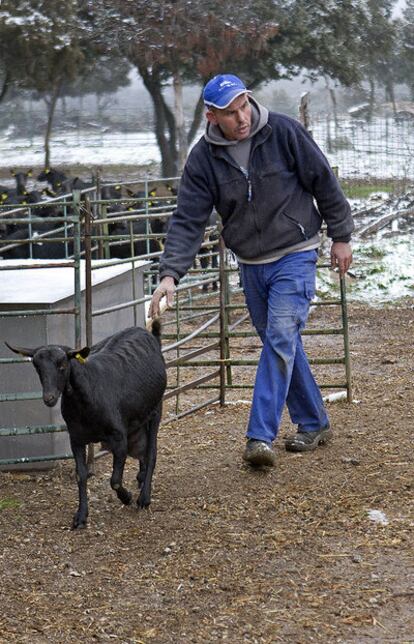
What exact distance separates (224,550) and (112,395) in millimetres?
897

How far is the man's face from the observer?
5332mm

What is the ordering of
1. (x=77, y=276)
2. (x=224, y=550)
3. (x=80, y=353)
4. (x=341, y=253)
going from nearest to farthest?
(x=224, y=550), (x=80, y=353), (x=341, y=253), (x=77, y=276)

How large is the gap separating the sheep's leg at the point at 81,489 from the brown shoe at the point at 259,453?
2.83 ft

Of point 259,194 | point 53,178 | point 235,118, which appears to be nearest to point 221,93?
point 235,118

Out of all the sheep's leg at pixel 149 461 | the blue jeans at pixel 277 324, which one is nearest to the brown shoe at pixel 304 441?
the blue jeans at pixel 277 324

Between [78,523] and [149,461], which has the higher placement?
[149,461]

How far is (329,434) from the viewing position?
6.27 metres

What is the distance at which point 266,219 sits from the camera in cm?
557

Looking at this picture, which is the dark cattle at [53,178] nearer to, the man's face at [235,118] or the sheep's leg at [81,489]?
the man's face at [235,118]

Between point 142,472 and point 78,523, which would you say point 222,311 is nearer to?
point 142,472

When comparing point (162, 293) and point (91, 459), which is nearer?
point (162, 293)

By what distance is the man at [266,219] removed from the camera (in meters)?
5.50

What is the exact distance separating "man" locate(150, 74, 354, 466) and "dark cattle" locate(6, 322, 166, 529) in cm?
25

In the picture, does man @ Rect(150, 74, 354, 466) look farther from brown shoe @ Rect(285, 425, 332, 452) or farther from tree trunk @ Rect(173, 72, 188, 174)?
tree trunk @ Rect(173, 72, 188, 174)
